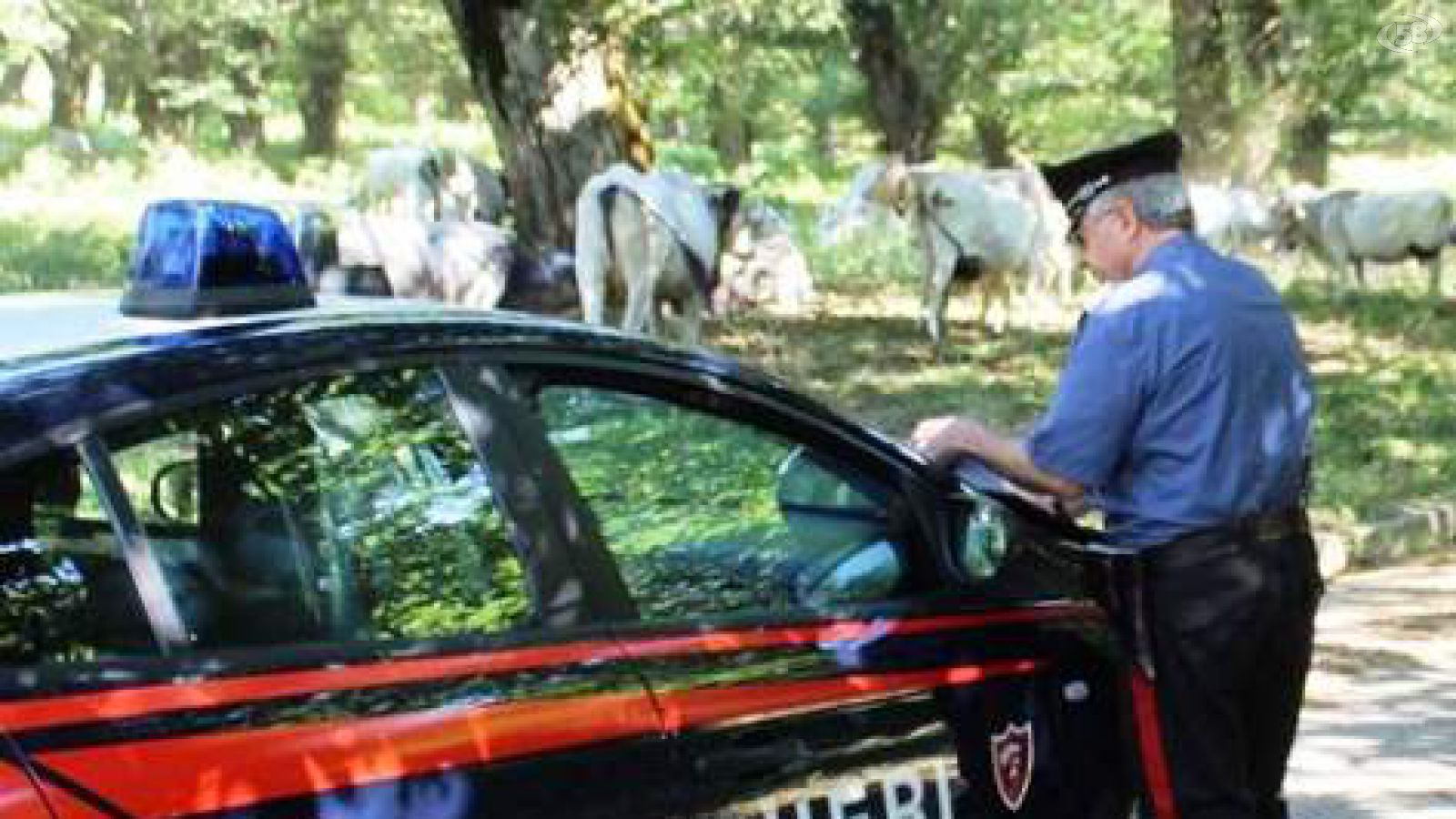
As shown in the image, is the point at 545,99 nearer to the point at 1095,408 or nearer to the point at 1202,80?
the point at 1202,80

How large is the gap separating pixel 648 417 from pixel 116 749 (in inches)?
49.2

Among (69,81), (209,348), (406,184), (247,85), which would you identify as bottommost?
(209,348)

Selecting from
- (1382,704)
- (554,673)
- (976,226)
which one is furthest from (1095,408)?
(976,226)

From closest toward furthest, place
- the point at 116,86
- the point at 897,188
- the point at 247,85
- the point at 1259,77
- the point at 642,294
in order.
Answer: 1. the point at 642,294
2. the point at 897,188
3. the point at 1259,77
4. the point at 247,85
5. the point at 116,86

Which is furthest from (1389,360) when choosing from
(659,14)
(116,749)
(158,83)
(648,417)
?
(158,83)

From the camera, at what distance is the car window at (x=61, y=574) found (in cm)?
262

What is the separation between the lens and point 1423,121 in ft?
143

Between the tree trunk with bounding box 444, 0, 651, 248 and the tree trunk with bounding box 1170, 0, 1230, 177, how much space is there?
21.2 ft

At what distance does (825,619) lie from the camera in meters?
3.60

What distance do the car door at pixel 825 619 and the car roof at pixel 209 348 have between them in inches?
2.4

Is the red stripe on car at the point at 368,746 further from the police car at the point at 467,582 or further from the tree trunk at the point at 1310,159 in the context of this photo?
the tree trunk at the point at 1310,159

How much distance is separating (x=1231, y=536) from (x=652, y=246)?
31.8ft

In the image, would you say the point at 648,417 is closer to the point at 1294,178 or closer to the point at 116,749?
the point at 116,749

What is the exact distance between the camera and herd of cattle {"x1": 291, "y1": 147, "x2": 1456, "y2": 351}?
13.7 m
